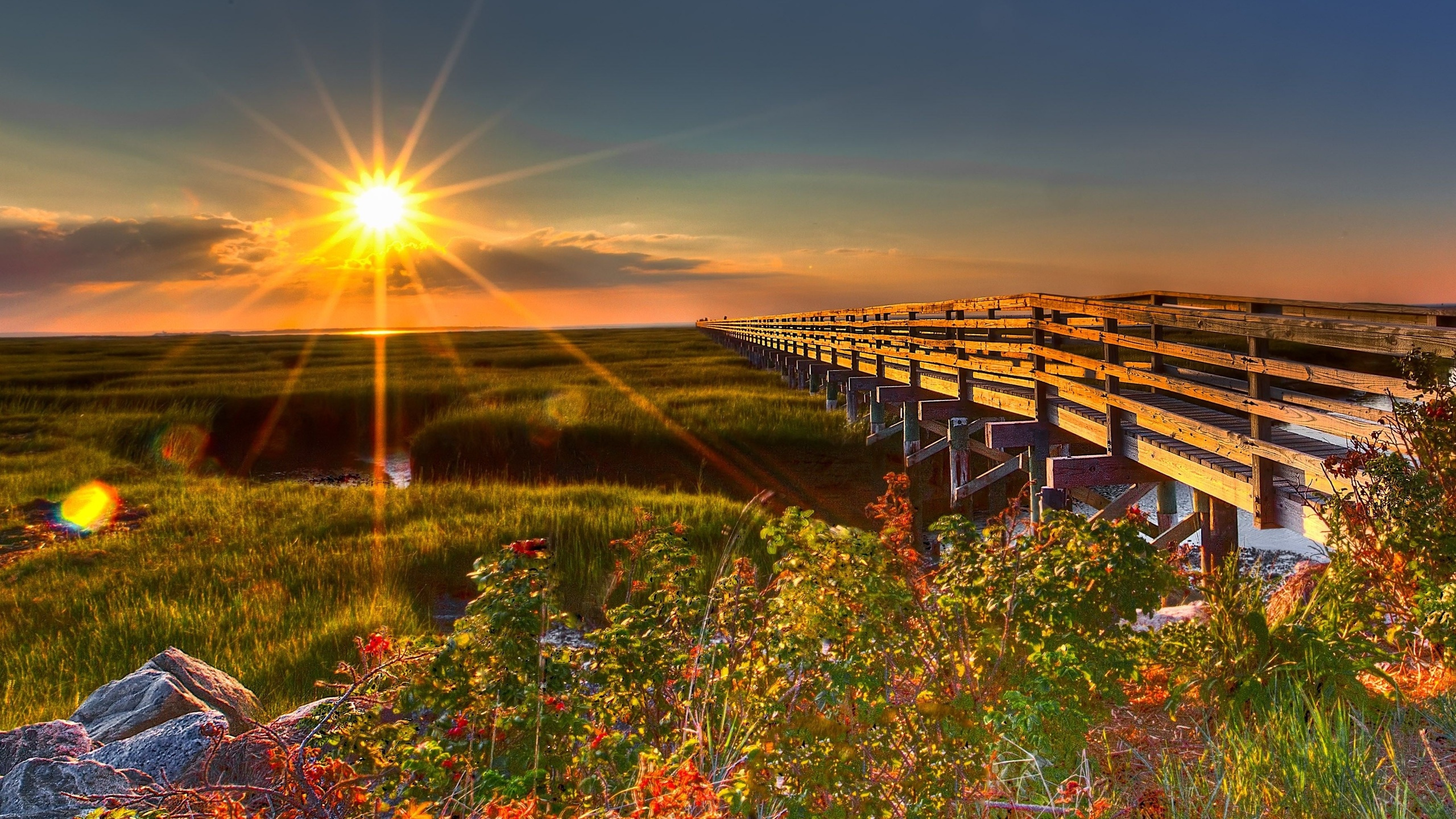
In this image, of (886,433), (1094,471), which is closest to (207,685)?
(1094,471)

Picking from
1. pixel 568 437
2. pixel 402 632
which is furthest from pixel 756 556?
pixel 568 437

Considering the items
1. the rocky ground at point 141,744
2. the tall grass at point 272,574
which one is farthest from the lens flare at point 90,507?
the rocky ground at point 141,744

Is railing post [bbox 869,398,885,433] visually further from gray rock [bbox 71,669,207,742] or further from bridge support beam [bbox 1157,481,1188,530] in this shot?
gray rock [bbox 71,669,207,742]

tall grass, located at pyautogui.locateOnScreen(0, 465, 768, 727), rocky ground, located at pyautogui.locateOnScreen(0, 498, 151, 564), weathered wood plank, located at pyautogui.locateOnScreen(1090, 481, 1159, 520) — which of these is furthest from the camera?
rocky ground, located at pyautogui.locateOnScreen(0, 498, 151, 564)

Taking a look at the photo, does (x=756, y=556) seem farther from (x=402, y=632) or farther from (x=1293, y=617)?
(x=1293, y=617)

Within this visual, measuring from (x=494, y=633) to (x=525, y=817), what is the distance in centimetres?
104

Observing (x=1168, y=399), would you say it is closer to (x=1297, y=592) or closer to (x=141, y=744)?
(x=1297, y=592)

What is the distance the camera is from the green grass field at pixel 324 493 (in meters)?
7.08

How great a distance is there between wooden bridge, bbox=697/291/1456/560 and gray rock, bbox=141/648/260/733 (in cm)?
664

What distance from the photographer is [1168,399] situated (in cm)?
977

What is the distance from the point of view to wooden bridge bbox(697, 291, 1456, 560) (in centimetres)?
528

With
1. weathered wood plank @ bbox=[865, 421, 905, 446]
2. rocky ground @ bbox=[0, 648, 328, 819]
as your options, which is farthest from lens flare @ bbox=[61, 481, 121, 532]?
weathered wood plank @ bbox=[865, 421, 905, 446]

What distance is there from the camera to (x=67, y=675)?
6.38 m

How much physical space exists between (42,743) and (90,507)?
38.0 feet
